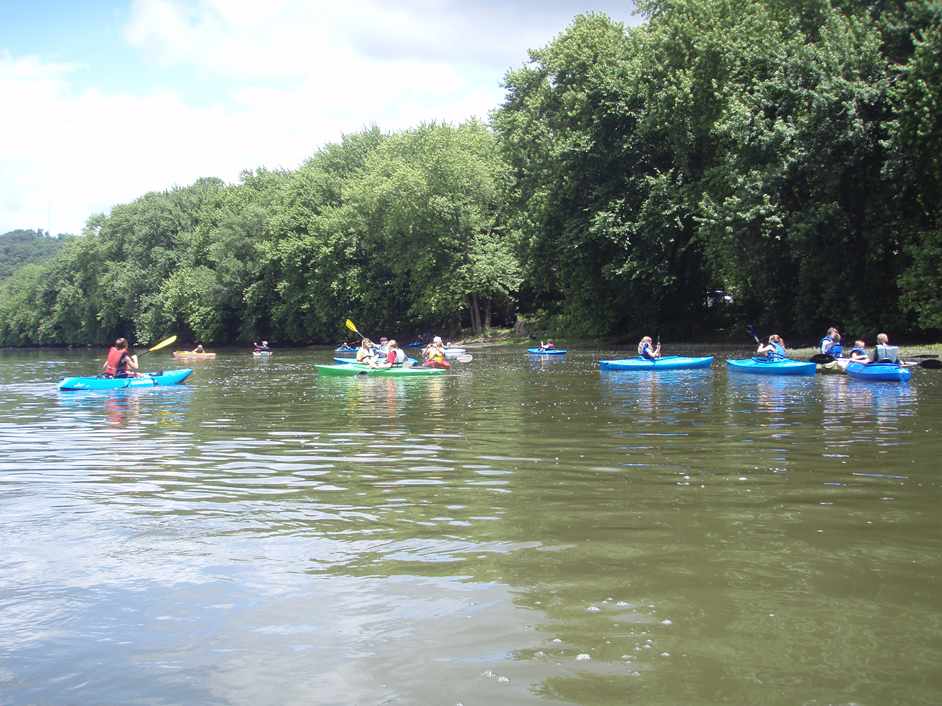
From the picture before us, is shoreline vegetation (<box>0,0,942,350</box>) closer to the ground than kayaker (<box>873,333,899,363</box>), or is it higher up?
higher up

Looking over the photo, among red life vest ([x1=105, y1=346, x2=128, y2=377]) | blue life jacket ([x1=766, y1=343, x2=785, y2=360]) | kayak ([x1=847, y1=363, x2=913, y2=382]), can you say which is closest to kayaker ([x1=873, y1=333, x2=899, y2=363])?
kayak ([x1=847, y1=363, x2=913, y2=382])

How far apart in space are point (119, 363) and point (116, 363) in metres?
0.17

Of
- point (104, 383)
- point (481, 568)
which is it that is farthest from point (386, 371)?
point (481, 568)

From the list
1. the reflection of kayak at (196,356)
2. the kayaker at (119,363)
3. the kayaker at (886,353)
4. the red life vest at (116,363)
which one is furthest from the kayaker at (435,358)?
the reflection of kayak at (196,356)

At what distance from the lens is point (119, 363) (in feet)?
74.7

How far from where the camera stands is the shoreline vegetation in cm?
2988

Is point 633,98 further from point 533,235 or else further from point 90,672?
point 90,672

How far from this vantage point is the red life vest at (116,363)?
73.9 ft

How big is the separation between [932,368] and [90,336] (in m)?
80.4

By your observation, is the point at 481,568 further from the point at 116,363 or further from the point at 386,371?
the point at 386,371

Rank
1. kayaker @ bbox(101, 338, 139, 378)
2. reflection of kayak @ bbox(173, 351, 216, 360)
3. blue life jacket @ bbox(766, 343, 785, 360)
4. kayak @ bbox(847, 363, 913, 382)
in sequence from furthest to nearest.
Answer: reflection of kayak @ bbox(173, 351, 216, 360), blue life jacket @ bbox(766, 343, 785, 360), kayaker @ bbox(101, 338, 139, 378), kayak @ bbox(847, 363, 913, 382)

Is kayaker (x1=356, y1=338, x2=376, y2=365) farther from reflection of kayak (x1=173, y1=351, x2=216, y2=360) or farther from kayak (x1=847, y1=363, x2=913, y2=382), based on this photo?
reflection of kayak (x1=173, y1=351, x2=216, y2=360)

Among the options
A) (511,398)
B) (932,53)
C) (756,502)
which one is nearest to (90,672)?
(756,502)

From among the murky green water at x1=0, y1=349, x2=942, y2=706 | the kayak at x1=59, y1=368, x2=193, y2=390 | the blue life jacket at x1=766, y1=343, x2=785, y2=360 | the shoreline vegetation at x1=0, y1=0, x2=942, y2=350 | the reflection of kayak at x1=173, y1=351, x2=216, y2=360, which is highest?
the shoreline vegetation at x1=0, y1=0, x2=942, y2=350
